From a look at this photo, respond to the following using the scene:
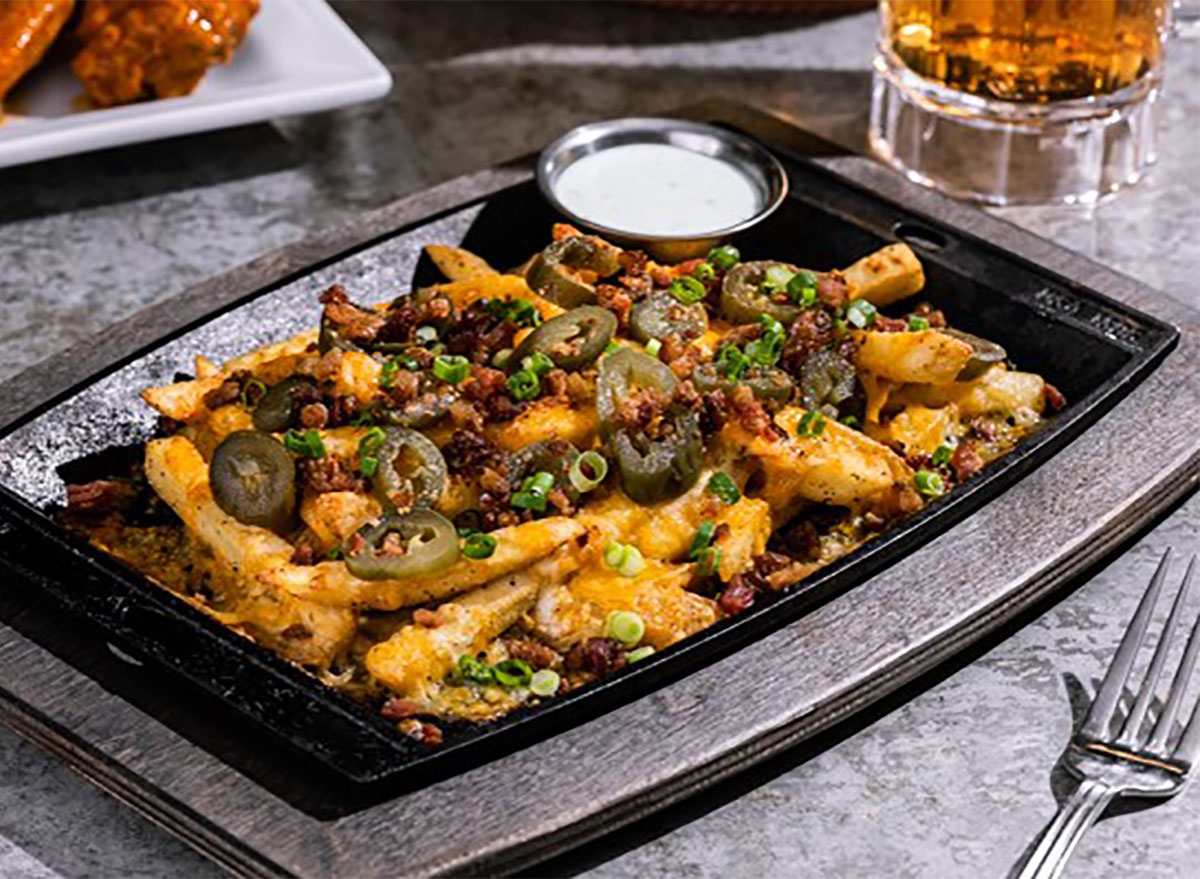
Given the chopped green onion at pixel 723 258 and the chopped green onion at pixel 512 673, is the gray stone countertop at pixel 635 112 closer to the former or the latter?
the chopped green onion at pixel 512 673

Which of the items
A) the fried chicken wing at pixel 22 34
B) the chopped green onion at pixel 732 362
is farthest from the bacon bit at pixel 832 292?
the fried chicken wing at pixel 22 34

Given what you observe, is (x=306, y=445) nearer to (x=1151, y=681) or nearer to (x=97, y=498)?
(x=97, y=498)

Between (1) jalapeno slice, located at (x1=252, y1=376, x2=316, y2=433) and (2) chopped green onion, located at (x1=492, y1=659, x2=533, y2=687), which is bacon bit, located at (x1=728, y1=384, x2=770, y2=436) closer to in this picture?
(2) chopped green onion, located at (x1=492, y1=659, x2=533, y2=687)

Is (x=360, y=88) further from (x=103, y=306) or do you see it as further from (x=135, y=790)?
(x=135, y=790)

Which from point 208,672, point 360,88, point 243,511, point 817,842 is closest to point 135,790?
point 208,672

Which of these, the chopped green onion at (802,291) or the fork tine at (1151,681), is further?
the chopped green onion at (802,291)

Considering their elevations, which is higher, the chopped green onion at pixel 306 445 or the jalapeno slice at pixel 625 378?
the jalapeno slice at pixel 625 378

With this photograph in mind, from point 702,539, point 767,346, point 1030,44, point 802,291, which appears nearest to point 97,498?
point 702,539
